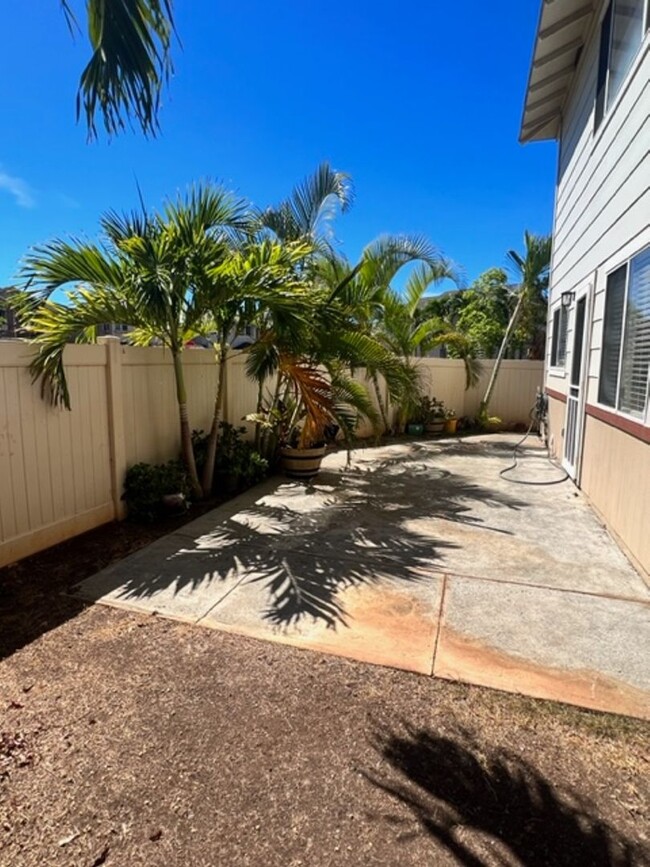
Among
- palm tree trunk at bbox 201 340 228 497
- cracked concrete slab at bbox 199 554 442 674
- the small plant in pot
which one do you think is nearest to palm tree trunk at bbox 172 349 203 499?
palm tree trunk at bbox 201 340 228 497

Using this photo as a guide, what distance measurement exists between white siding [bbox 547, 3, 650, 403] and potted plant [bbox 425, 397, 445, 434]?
2949 millimetres

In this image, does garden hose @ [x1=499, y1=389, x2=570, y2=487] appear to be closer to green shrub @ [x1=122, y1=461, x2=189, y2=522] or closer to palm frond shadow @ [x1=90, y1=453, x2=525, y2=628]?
palm frond shadow @ [x1=90, y1=453, x2=525, y2=628]

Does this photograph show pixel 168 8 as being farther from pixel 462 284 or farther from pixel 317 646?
pixel 462 284

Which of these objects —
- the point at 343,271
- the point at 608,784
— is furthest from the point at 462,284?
the point at 608,784

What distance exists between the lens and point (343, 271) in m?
7.96

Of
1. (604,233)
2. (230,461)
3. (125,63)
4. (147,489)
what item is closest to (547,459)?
(604,233)

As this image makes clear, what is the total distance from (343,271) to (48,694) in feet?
22.9

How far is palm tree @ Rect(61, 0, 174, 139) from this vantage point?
2.42 meters

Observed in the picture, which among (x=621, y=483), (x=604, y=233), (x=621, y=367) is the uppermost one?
(x=604, y=233)

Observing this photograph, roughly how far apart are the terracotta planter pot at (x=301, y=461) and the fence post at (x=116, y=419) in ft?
7.36

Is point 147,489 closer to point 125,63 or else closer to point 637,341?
point 125,63

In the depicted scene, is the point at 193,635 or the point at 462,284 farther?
the point at 462,284

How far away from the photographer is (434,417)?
1105cm

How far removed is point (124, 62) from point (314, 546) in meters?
3.35
